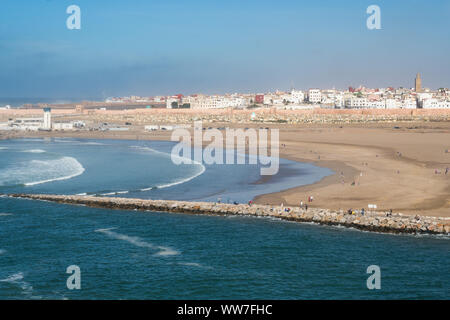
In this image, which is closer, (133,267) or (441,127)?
(133,267)

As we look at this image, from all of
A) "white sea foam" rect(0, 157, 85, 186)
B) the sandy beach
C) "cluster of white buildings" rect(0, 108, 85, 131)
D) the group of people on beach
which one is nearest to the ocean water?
the group of people on beach

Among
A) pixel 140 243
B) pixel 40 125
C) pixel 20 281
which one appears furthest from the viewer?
pixel 40 125

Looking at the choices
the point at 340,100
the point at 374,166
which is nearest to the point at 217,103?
the point at 340,100

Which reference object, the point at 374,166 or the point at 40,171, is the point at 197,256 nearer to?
the point at 374,166

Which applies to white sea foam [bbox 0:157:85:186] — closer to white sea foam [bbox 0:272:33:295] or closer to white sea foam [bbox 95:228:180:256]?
white sea foam [bbox 95:228:180:256]

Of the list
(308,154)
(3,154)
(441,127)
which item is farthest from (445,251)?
(441,127)

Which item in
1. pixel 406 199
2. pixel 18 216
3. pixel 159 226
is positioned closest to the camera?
pixel 159 226
